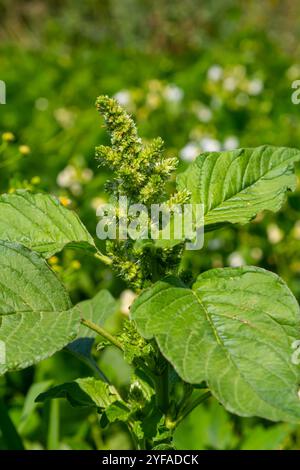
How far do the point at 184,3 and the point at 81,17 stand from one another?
119 centimetres

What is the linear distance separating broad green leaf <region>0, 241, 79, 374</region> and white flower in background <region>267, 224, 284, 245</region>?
65.7 inches

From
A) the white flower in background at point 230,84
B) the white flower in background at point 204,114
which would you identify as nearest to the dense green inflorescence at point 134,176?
the white flower in background at point 204,114

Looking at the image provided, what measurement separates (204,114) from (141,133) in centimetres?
42

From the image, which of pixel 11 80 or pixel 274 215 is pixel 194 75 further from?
pixel 274 215

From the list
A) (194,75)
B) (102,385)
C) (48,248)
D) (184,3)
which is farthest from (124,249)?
(184,3)

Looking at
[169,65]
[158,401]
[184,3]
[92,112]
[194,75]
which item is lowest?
[158,401]

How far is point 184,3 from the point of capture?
7.71 metres

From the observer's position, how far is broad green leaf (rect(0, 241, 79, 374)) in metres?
0.76

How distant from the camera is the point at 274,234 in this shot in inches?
97.6

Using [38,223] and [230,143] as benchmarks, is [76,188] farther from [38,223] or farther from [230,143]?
[38,223]

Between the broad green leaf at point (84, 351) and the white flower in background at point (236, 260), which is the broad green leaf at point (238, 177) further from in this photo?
the white flower in background at point (236, 260)

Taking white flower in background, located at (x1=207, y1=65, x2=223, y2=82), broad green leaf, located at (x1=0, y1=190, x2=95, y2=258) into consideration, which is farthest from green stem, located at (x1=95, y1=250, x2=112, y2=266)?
white flower in background, located at (x1=207, y1=65, x2=223, y2=82)

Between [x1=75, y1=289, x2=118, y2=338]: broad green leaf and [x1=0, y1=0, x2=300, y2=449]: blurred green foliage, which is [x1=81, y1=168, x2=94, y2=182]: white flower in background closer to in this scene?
[x1=0, y1=0, x2=300, y2=449]: blurred green foliage

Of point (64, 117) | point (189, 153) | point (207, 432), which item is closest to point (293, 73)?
point (64, 117)
